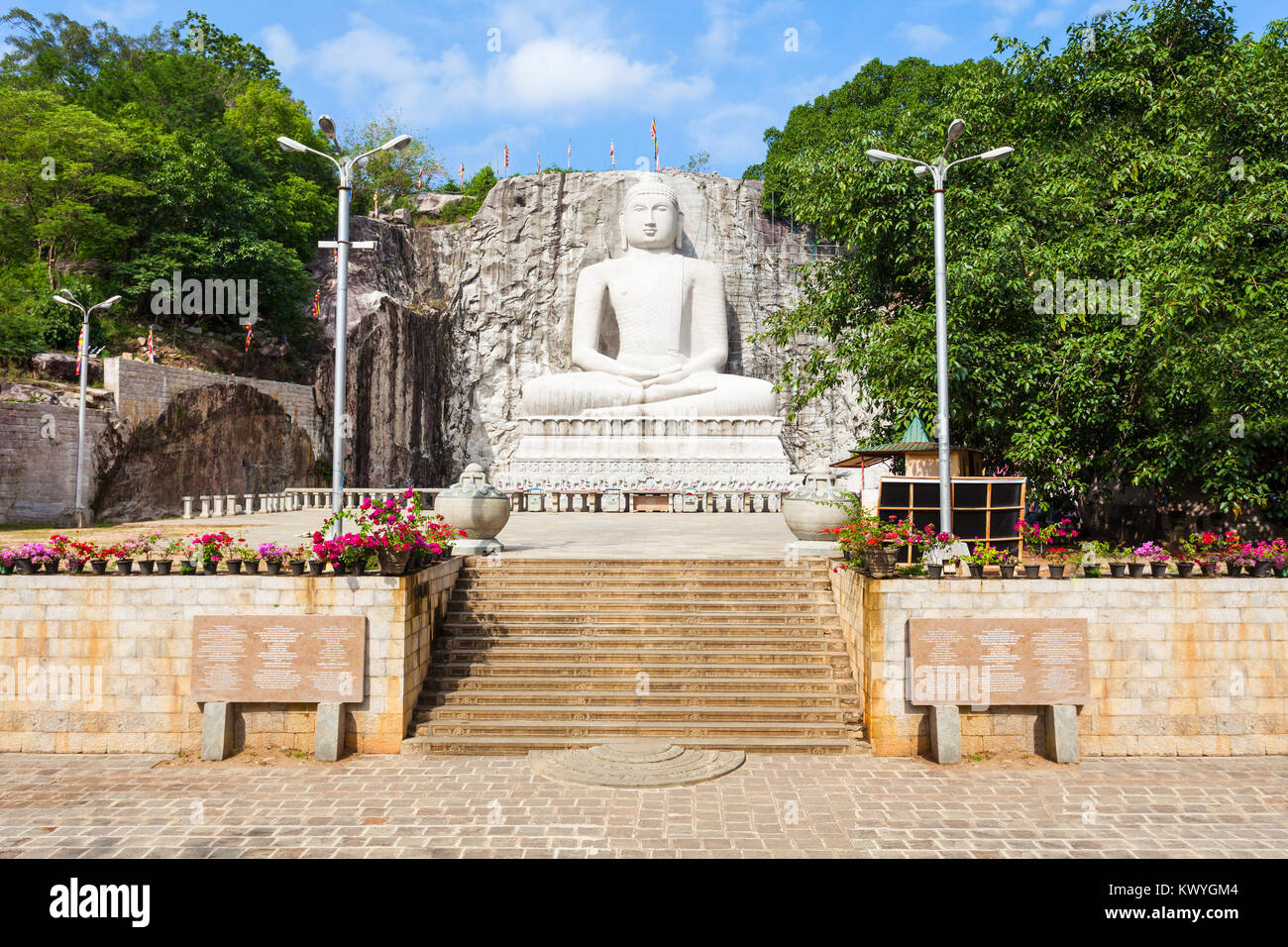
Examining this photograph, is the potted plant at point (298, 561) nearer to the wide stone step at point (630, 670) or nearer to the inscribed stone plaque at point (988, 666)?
the wide stone step at point (630, 670)

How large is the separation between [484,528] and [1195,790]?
6831 mm

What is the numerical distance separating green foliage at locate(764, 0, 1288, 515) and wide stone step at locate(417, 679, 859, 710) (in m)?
5.08

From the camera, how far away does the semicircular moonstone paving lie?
235 inches

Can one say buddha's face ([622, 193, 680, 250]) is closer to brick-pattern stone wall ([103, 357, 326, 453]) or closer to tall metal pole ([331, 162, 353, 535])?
brick-pattern stone wall ([103, 357, 326, 453])

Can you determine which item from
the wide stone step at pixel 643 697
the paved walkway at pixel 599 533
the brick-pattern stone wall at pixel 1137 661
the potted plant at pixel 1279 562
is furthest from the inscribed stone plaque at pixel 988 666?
the paved walkway at pixel 599 533

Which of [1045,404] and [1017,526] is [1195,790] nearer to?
[1017,526]

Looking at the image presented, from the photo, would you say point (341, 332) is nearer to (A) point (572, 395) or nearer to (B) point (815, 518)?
(B) point (815, 518)

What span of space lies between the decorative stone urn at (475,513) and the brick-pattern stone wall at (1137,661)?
4106 millimetres

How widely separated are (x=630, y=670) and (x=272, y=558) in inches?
129

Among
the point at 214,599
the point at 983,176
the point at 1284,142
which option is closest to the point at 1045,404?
the point at 983,176

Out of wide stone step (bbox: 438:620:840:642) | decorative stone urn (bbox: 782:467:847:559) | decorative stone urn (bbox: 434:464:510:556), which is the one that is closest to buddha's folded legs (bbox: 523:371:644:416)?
decorative stone urn (bbox: 434:464:510:556)

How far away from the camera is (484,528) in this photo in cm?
899

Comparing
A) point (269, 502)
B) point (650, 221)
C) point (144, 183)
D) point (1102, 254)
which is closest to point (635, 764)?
point (1102, 254)

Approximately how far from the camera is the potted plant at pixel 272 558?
6.97m
